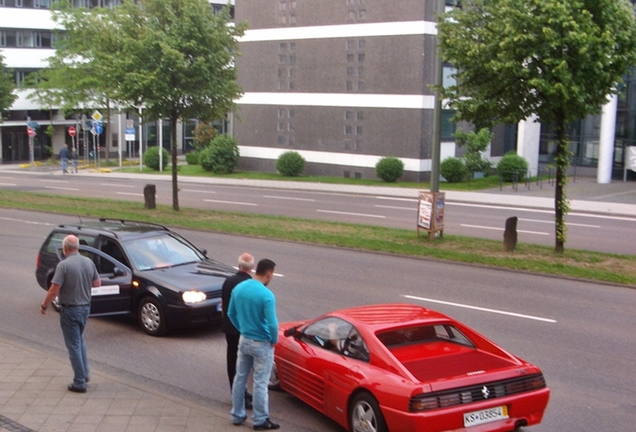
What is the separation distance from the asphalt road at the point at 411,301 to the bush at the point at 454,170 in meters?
21.7

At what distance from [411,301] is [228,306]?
20.1 ft

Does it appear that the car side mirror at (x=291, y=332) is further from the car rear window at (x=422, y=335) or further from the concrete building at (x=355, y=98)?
the concrete building at (x=355, y=98)

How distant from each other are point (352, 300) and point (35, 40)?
194 ft

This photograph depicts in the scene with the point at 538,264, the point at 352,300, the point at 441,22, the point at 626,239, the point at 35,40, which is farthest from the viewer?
the point at 35,40

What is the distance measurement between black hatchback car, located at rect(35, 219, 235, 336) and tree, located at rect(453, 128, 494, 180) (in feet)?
93.5

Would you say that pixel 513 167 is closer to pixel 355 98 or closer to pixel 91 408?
pixel 355 98

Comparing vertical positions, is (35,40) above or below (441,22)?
above

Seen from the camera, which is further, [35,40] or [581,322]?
[35,40]

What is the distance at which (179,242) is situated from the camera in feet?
42.1

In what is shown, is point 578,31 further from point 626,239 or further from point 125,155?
point 125,155

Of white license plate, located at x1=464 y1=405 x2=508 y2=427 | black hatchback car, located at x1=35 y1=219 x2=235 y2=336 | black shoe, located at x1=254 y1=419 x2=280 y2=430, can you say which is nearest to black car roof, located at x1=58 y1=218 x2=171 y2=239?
black hatchback car, located at x1=35 y1=219 x2=235 y2=336

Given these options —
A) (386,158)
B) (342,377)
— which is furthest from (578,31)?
(386,158)

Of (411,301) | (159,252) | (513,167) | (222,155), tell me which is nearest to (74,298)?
(159,252)

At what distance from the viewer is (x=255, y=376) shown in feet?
24.6
